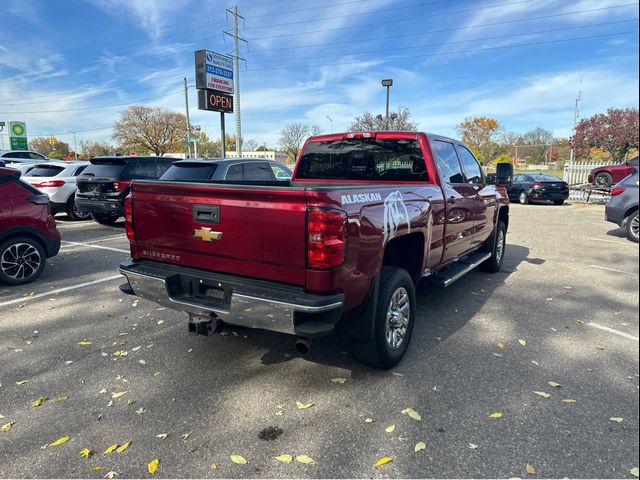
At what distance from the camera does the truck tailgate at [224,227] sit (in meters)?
2.89

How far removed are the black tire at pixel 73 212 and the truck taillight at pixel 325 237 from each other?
453 inches

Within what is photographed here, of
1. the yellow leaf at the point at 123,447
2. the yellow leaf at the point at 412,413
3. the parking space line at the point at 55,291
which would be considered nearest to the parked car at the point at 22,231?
the parking space line at the point at 55,291

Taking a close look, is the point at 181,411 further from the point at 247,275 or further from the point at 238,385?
the point at 247,275

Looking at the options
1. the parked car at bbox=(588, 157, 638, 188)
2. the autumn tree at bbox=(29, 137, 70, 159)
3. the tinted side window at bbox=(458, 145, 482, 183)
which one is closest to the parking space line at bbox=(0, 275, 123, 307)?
the tinted side window at bbox=(458, 145, 482, 183)

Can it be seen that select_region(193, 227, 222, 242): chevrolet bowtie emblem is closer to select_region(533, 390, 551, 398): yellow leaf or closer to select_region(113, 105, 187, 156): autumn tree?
select_region(533, 390, 551, 398): yellow leaf

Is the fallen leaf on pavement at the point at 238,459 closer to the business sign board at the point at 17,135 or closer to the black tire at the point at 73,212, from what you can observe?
the black tire at the point at 73,212

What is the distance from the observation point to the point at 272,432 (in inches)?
112

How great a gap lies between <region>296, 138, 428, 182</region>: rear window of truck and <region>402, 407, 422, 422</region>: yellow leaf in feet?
7.97

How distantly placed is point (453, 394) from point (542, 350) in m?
1.30

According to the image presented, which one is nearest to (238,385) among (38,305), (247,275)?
(247,275)

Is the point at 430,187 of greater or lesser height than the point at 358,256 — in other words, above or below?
above

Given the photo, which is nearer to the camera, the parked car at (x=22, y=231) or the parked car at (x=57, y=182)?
the parked car at (x=22, y=231)

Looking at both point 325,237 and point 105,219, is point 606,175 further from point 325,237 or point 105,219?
point 325,237

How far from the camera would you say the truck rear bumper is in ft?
9.32
